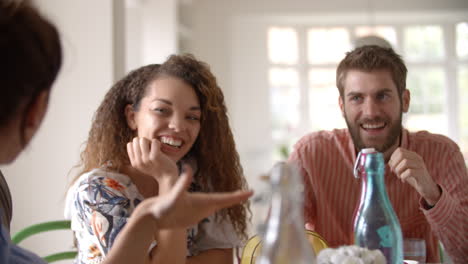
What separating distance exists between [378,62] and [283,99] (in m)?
6.01

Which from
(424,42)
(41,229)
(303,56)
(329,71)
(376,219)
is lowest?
(41,229)

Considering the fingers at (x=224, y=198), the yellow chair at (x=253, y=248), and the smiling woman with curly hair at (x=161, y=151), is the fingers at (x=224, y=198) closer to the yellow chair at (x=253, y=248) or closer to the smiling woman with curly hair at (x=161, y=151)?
the yellow chair at (x=253, y=248)

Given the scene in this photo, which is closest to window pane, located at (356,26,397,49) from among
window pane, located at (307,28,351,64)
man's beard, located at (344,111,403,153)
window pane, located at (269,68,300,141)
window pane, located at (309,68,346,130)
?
window pane, located at (307,28,351,64)

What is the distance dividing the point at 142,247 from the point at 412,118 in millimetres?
7216

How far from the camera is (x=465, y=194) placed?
1.53 m

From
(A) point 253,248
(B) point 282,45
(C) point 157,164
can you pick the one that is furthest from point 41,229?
(B) point 282,45

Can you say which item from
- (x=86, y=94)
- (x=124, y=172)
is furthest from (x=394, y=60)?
(x=86, y=94)

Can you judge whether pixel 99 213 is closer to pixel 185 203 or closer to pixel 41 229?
pixel 41 229

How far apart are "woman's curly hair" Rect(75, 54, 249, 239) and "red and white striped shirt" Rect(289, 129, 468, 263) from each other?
229 mm

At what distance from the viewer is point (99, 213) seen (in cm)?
121

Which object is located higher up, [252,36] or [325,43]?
[252,36]

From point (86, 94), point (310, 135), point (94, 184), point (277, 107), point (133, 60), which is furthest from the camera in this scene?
point (277, 107)

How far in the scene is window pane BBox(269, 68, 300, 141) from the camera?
7480mm

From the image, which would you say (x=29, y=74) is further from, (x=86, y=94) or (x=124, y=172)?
(x=86, y=94)
